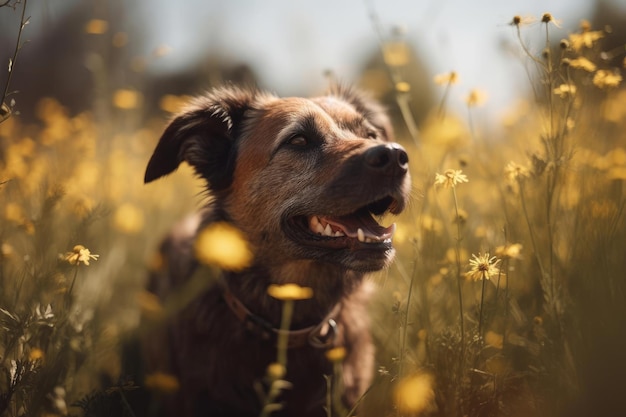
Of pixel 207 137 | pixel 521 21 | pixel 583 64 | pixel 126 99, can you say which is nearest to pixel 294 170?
pixel 207 137

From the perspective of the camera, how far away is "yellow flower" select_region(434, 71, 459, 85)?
2.94m

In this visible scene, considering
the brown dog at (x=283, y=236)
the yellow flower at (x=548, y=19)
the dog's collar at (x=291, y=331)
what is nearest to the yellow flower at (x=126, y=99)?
the brown dog at (x=283, y=236)

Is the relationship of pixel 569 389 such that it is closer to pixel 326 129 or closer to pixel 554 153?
pixel 554 153

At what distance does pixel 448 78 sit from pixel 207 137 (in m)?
1.53

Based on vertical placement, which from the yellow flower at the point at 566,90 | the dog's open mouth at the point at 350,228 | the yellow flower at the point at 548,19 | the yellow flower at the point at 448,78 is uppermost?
the yellow flower at the point at 548,19

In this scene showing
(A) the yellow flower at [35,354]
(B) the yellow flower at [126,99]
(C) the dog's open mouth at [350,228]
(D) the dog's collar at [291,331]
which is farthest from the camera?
(B) the yellow flower at [126,99]

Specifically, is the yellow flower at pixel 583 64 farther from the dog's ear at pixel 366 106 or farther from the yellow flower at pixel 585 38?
the dog's ear at pixel 366 106

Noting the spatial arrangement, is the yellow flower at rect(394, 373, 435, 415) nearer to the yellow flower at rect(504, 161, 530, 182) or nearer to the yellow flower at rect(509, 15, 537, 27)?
the yellow flower at rect(504, 161, 530, 182)

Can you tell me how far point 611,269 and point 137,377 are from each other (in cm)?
301

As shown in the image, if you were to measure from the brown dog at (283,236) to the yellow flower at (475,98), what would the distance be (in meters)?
0.54

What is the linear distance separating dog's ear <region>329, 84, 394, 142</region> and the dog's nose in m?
1.36

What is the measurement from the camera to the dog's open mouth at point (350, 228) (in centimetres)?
266

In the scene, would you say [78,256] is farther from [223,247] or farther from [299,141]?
[299,141]

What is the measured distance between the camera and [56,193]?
261 centimetres
